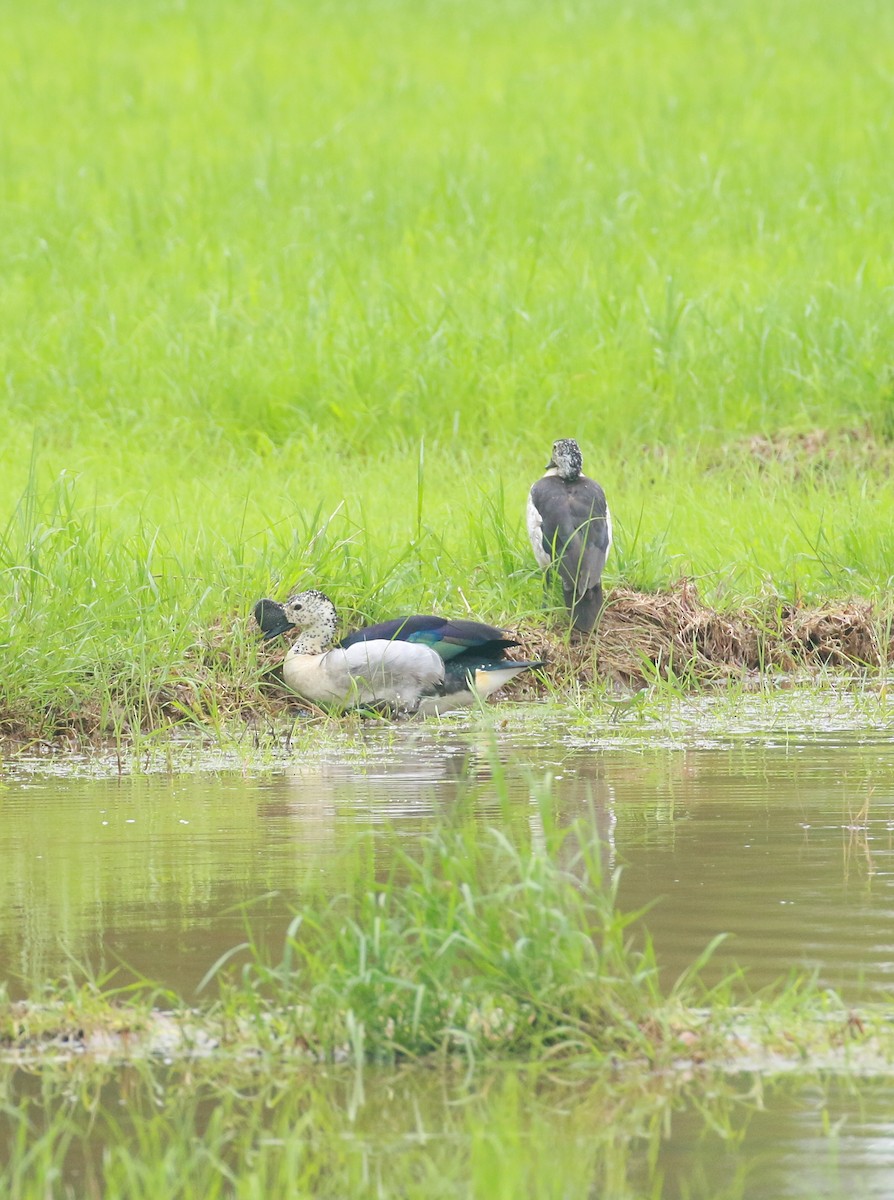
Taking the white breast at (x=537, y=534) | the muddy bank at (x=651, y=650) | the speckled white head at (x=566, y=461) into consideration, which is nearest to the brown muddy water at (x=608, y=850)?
the muddy bank at (x=651, y=650)

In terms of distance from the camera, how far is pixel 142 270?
17.1 metres

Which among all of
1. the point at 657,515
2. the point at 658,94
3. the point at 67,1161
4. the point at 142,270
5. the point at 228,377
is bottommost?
the point at 67,1161

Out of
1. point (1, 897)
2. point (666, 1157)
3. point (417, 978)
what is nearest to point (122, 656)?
point (1, 897)

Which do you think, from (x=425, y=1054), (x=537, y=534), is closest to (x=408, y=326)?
(x=537, y=534)

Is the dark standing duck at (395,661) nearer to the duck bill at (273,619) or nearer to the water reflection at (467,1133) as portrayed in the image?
the duck bill at (273,619)

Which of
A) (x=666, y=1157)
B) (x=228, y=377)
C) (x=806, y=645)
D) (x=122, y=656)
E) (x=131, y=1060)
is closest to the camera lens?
(x=666, y=1157)

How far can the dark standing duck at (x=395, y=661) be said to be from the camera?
8648 mm

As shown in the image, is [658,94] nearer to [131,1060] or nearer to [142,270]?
[142,270]

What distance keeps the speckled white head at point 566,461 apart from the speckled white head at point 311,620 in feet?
5.45

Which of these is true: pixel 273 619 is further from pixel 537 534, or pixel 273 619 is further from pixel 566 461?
pixel 566 461

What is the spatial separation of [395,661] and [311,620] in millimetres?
525

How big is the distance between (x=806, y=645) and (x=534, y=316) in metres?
5.98

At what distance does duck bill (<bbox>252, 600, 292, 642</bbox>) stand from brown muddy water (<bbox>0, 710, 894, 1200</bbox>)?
712 mm

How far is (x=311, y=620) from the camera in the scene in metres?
8.96
